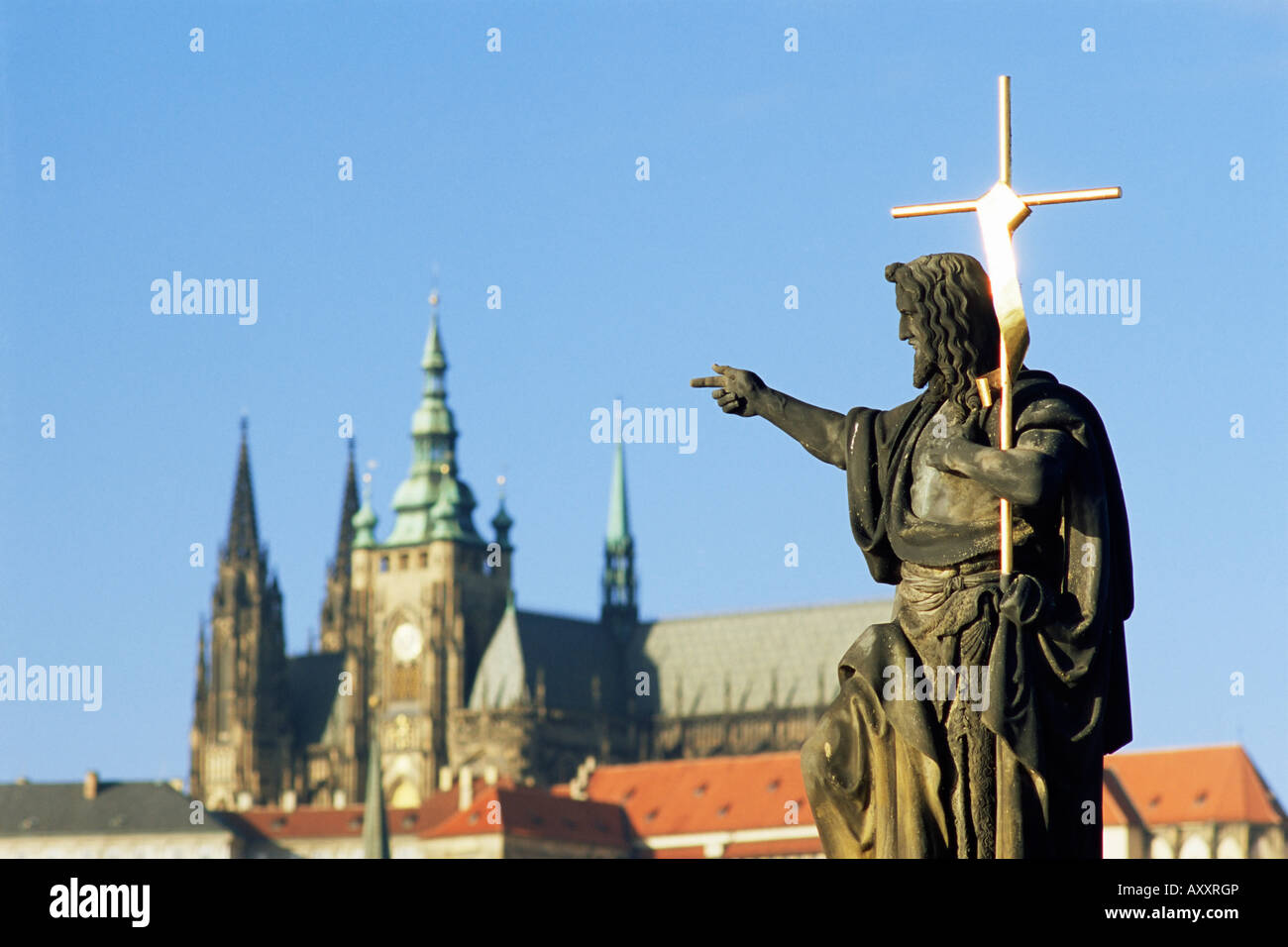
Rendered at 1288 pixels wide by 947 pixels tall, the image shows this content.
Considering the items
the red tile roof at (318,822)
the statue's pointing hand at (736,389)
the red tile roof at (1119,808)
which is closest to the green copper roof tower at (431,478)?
the red tile roof at (318,822)

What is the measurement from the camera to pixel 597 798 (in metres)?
145

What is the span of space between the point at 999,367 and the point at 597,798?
13697cm

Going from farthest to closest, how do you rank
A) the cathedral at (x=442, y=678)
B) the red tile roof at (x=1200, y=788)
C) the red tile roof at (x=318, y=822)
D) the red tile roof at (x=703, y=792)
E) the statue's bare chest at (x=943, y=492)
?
the cathedral at (x=442, y=678), the red tile roof at (x=703, y=792), the red tile roof at (x=318, y=822), the red tile roof at (x=1200, y=788), the statue's bare chest at (x=943, y=492)

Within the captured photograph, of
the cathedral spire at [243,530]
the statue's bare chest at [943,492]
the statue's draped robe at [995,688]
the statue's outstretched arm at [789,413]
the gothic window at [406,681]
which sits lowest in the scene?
the statue's draped robe at [995,688]

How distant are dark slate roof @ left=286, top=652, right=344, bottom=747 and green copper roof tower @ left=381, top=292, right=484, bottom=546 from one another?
7839mm

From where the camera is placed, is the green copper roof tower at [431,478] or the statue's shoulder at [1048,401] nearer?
the statue's shoulder at [1048,401]

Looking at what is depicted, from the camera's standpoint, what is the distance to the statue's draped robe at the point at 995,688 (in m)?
8.46

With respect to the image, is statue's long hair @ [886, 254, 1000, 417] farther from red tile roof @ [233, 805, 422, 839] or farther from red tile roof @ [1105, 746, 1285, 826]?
red tile roof @ [233, 805, 422, 839]

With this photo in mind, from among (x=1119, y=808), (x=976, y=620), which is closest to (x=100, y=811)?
(x=1119, y=808)

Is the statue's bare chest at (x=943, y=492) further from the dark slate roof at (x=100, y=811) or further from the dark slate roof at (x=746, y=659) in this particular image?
the dark slate roof at (x=746, y=659)

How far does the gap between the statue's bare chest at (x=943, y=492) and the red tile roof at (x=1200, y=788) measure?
122255 millimetres

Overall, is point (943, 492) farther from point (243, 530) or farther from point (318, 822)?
point (243, 530)

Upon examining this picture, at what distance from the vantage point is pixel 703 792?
142 m
